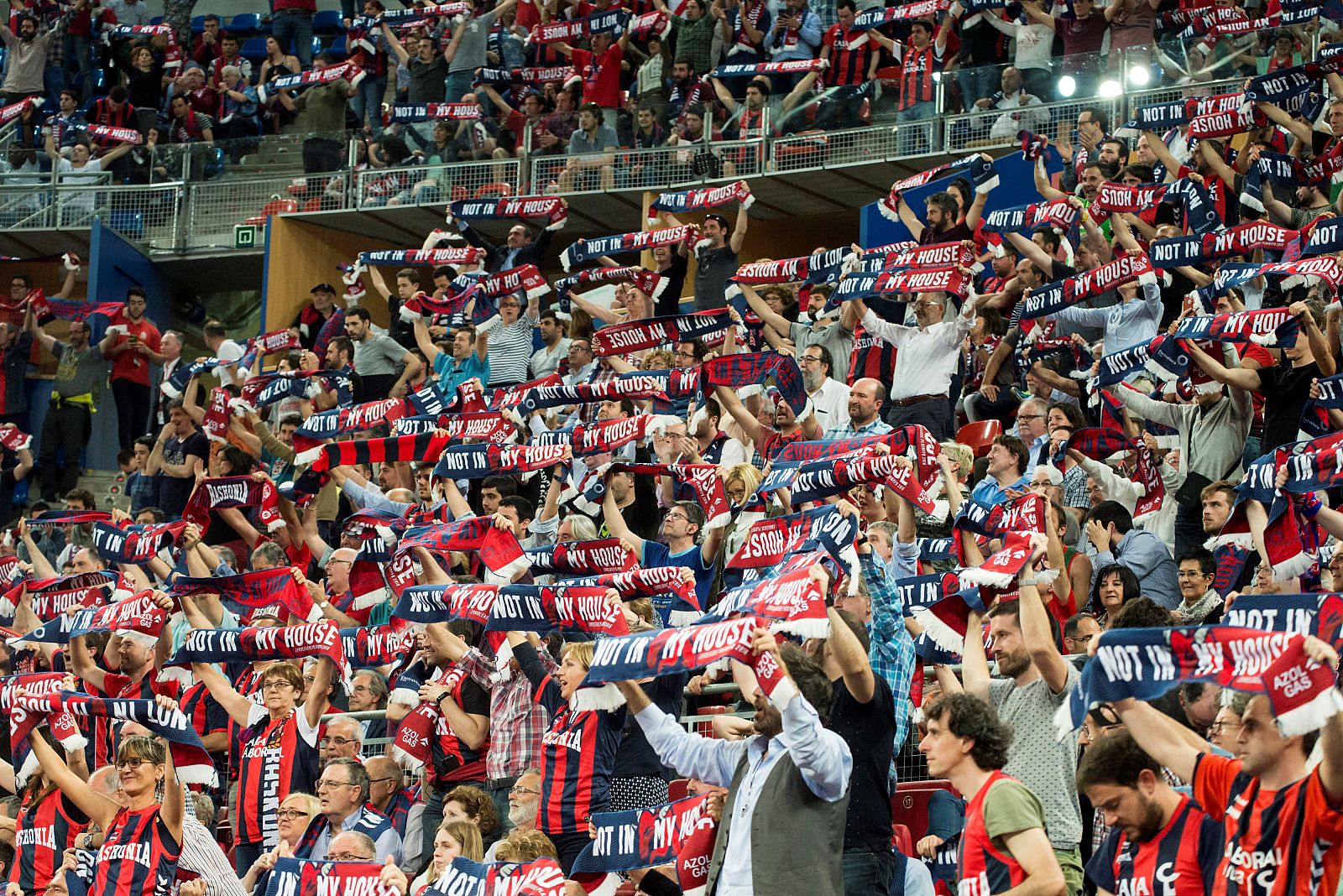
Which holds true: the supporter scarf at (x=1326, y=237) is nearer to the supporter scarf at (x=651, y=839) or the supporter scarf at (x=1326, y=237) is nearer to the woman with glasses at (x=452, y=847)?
the supporter scarf at (x=651, y=839)

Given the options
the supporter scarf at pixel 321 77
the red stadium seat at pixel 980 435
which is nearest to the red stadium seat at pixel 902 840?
the red stadium seat at pixel 980 435

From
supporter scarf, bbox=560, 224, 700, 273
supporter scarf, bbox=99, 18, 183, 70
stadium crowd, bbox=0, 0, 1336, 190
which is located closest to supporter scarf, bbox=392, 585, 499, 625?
supporter scarf, bbox=560, 224, 700, 273

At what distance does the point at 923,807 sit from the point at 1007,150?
964cm

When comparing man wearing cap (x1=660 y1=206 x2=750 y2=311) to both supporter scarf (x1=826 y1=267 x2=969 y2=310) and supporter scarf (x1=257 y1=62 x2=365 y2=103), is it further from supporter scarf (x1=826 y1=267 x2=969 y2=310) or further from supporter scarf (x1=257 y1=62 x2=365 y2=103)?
supporter scarf (x1=257 y1=62 x2=365 y2=103)

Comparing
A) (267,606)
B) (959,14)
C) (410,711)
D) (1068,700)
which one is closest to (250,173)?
(959,14)

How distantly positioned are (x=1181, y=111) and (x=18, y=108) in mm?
13322

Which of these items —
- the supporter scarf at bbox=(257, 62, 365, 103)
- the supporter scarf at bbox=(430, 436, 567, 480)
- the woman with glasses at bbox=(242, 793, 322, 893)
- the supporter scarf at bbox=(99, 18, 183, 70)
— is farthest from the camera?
the supporter scarf at bbox=(99, 18, 183, 70)

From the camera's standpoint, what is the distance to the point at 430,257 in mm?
16109

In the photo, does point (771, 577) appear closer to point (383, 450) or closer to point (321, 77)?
point (383, 450)

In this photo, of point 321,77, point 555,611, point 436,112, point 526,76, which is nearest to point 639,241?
point 436,112

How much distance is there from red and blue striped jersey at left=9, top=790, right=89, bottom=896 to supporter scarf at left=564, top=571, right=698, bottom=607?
2428 mm

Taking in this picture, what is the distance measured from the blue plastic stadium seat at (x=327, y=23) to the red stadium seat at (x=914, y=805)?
1701cm

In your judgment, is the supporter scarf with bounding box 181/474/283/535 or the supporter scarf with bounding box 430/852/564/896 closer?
the supporter scarf with bounding box 430/852/564/896

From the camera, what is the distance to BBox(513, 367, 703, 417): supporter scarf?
11133mm
